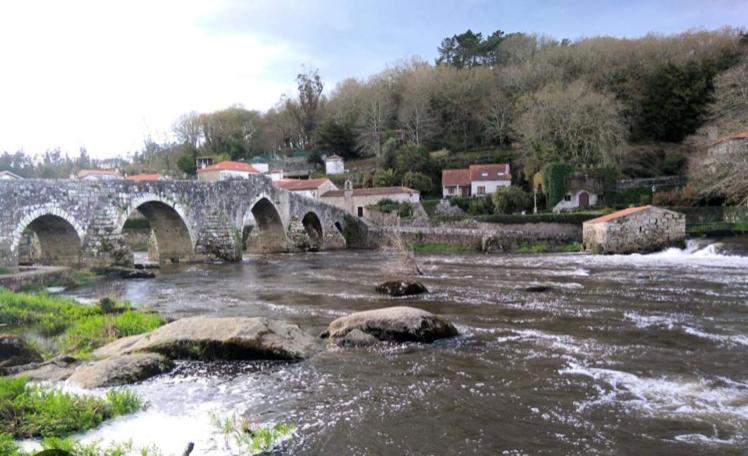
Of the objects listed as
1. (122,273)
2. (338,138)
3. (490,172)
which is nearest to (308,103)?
(338,138)

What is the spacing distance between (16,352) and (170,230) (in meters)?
25.3

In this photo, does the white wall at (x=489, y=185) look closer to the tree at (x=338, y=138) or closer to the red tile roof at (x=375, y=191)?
the red tile roof at (x=375, y=191)

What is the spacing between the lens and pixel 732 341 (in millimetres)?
10898

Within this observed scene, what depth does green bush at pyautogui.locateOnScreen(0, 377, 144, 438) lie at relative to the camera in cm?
630

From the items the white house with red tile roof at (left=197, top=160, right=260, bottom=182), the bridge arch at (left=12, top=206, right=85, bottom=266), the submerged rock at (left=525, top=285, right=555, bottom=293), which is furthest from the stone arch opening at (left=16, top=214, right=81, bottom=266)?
the white house with red tile roof at (left=197, top=160, right=260, bottom=182)

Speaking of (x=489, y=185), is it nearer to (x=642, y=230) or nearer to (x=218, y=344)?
(x=642, y=230)

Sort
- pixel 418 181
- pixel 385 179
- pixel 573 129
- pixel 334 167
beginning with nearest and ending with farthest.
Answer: pixel 573 129 → pixel 418 181 → pixel 385 179 → pixel 334 167

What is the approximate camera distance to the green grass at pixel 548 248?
35500 millimetres

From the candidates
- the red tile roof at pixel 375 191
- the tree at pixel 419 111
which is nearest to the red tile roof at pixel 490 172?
the red tile roof at pixel 375 191

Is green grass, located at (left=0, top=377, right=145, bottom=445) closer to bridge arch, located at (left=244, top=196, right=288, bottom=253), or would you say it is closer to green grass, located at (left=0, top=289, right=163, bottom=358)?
green grass, located at (left=0, top=289, right=163, bottom=358)

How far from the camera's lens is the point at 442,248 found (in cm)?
3941

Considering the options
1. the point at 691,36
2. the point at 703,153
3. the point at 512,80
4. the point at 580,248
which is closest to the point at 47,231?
the point at 580,248

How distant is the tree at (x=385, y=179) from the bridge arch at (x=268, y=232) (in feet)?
62.2

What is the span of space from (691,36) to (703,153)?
97.4 feet
